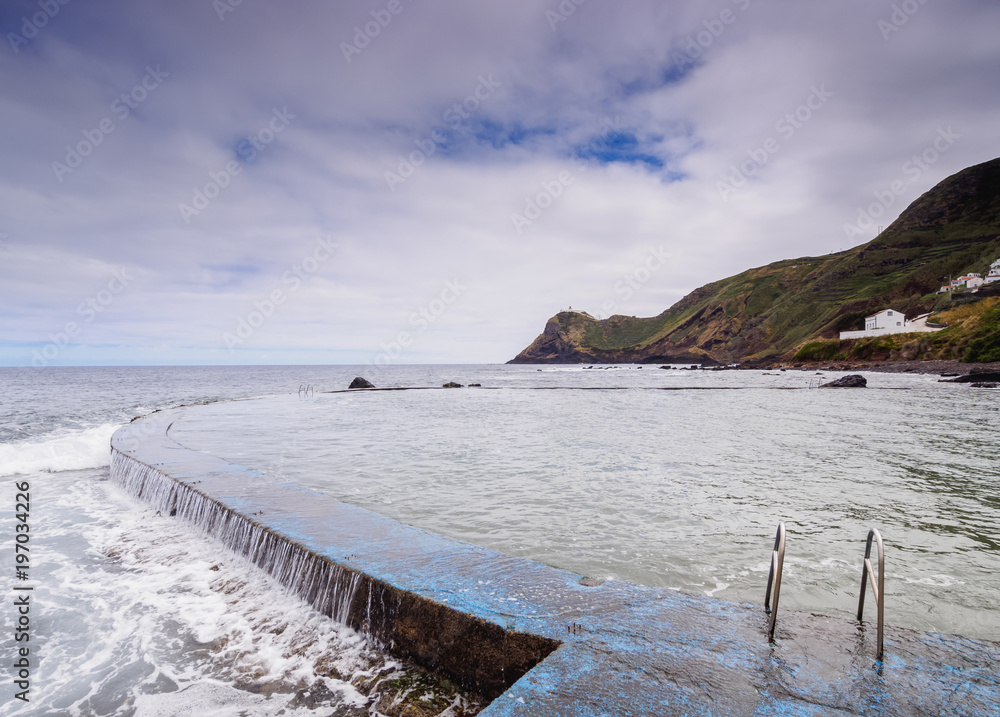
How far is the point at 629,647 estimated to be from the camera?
2.73m

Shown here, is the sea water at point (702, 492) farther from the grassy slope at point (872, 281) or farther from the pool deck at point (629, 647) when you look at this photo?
the grassy slope at point (872, 281)

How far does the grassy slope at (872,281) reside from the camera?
325 ft

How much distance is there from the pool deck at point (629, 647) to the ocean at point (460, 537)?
1.33 feet

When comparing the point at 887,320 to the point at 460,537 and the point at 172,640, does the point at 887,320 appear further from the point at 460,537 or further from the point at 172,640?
the point at 172,640

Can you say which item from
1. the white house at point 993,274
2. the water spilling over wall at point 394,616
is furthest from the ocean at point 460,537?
the white house at point 993,274

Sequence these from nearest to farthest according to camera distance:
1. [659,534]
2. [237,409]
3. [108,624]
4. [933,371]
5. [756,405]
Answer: [108,624]
[659,534]
[237,409]
[756,405]
[933,371]

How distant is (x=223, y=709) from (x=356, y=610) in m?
0.99

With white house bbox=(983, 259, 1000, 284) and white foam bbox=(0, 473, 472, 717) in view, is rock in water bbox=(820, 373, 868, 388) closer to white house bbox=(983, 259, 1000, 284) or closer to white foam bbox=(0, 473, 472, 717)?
white foam bbox=(0, 473, 472, 717)

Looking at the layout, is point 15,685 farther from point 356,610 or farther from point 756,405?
point 756,405

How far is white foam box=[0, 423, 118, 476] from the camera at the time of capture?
11.4 m

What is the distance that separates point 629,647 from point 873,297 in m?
131

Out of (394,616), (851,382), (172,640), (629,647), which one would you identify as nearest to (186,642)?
(172,640)

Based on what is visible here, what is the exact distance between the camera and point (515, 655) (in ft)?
9.47

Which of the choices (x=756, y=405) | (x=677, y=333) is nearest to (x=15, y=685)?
(x=756, y=405)
